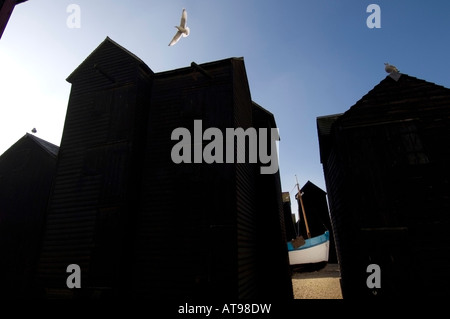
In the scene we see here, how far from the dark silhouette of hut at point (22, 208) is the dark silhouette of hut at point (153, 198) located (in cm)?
370

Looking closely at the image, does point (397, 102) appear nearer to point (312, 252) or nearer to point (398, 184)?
point (398, 184)

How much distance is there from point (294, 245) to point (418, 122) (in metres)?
18.6

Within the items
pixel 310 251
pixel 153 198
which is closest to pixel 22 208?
pixel 153 198

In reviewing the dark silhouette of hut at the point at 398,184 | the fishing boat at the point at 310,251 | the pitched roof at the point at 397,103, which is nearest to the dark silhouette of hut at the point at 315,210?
the fishing boat at the point at 310,251

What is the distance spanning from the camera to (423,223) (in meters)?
7.96

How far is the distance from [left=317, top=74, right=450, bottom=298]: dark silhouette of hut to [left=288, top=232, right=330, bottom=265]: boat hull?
15.7 metres

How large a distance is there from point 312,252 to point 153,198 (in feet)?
65.3

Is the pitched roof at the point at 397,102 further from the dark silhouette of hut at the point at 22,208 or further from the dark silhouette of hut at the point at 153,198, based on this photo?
the dark silhouette of hut at the point at 22,208

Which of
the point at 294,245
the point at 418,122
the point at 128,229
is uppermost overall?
the point at 418,122

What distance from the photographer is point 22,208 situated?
42.4 feet

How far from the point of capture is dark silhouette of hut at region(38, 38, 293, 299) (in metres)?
8.08

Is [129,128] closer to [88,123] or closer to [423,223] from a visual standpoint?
[88,123]
